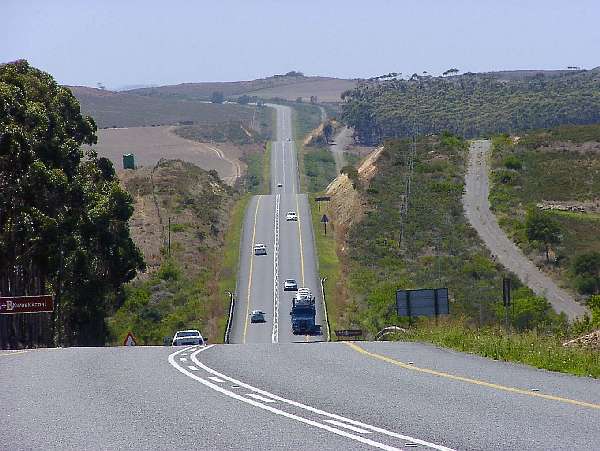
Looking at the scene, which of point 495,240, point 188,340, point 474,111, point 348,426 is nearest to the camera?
point 348,426

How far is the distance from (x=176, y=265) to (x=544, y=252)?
2826 cm

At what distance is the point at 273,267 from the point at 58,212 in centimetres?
4242

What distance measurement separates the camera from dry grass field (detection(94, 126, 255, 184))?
153000mm

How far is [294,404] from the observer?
40.2ft

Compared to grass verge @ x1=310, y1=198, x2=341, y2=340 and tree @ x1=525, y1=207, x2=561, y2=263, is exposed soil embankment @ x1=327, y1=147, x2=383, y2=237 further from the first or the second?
tree @ x1=525, y1=207, x2=561, y2=263

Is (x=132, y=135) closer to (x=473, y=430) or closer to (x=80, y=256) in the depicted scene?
(x=80, y=256)

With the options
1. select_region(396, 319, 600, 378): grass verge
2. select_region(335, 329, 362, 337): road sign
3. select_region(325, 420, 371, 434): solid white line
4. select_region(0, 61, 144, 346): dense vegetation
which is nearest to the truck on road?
select_region(335, 329, 362, 337): road sign

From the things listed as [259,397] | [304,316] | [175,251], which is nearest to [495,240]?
[304,316]

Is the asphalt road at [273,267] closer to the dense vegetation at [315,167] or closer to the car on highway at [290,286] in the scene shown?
the car on highway at [290,286]

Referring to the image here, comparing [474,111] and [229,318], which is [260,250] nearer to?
[229,318]

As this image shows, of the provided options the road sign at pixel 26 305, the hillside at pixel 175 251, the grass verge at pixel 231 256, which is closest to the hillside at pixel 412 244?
the grass verge at pixel 231 256

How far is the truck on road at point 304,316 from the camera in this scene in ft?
203

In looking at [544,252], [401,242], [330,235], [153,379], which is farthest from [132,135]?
[153,379]

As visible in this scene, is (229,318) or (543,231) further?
(543,231)
